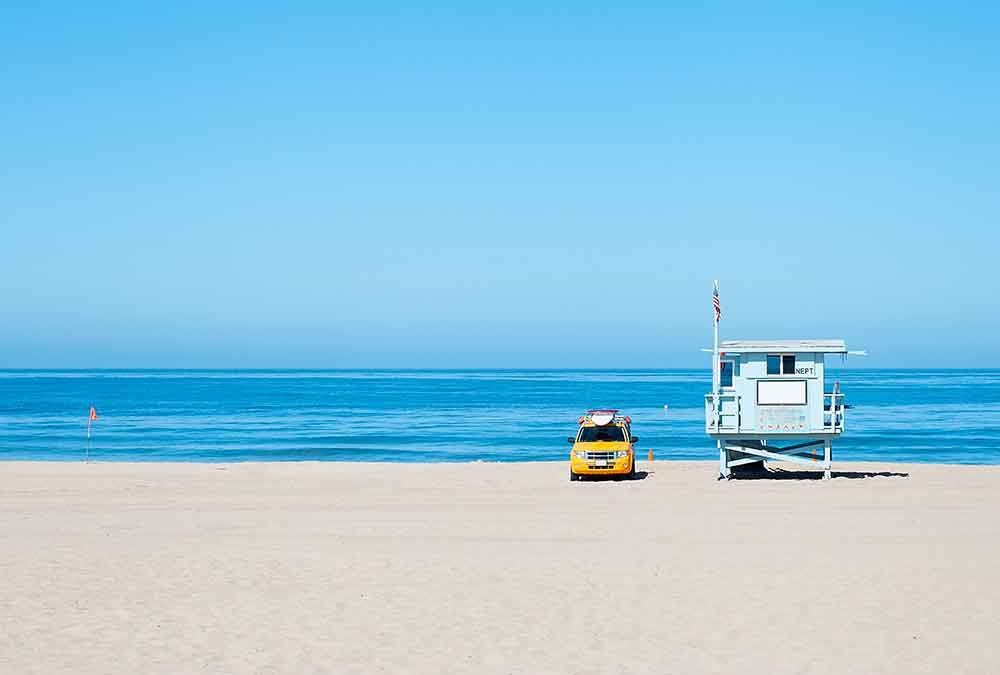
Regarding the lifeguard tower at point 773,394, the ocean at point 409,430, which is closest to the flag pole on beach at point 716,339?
the lifeguard tower at point 773,394

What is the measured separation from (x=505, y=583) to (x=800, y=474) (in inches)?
794

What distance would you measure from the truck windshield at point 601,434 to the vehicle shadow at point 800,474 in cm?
368

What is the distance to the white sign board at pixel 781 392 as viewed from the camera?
30453 mm

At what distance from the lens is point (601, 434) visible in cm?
3209

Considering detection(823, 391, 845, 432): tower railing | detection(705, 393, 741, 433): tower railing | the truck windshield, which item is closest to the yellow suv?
the truck windshield

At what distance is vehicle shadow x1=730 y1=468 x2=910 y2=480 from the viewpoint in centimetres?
3173

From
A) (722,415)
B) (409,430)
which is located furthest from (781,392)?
(409,430)

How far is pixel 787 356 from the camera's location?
1196 inches

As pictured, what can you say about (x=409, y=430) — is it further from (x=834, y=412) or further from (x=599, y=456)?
(x=834, y=412)

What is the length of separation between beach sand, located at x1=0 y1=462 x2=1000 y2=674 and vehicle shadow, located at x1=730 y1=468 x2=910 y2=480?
4805 millimetres

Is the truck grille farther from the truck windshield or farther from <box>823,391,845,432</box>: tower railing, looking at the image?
<box>823,391,845,432</box>: tower railing

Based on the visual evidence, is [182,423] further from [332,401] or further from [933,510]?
[933,510]

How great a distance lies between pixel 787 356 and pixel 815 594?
17.0 metres

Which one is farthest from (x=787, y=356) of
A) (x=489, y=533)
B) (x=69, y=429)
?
(x=69, y=429)
